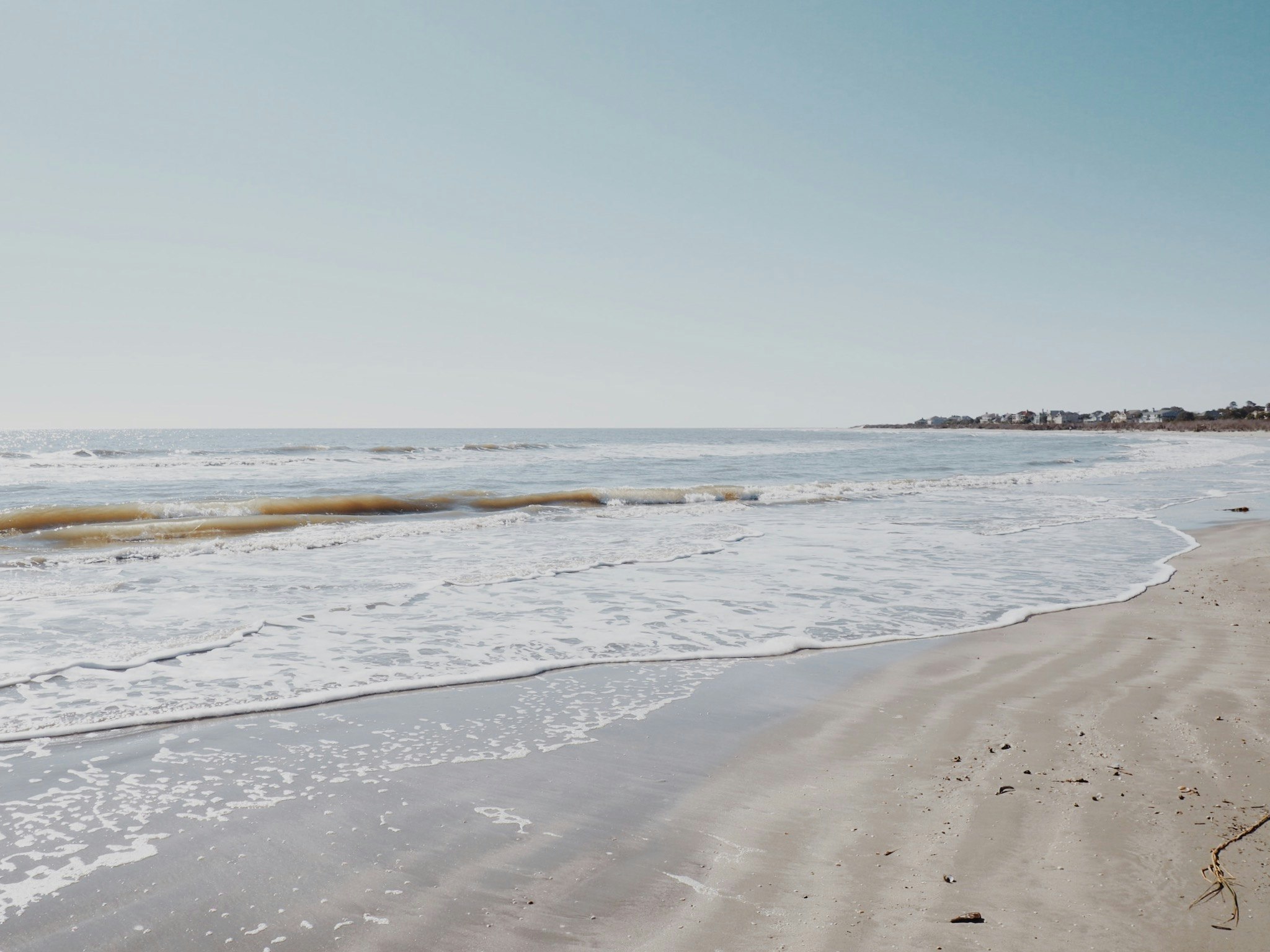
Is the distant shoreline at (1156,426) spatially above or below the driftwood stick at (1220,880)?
above

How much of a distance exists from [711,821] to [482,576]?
6.95 metres

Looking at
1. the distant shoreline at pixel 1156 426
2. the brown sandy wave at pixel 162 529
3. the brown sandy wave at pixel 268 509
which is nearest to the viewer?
the brown sandy wave at pixel 162 529

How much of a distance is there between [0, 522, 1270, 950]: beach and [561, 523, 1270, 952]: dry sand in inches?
0.5

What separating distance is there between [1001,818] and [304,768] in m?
3.33

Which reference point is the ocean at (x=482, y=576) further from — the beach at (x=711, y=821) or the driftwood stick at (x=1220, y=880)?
the driftwood stick at (x=1220, y=880)

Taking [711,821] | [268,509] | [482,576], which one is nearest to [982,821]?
[711,821]

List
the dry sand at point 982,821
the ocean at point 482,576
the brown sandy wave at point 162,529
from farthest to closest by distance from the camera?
the brown sandy wave at point 162,529 < the ocean at point 482,576 < the dry sand at point 982,821

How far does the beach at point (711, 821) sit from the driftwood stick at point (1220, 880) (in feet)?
0.10

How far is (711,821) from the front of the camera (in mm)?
3365

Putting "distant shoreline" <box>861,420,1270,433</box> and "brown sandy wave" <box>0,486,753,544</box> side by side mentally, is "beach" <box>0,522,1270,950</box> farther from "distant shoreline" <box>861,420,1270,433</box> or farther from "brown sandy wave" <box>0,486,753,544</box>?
"distant shoreline" <box>861,420,1270,433</box>

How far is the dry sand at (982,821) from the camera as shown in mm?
2525

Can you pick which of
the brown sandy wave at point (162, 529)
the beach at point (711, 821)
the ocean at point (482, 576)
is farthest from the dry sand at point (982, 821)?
the brown sandy wave at point (162, 529)

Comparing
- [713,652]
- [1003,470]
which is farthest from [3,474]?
[1003,470]

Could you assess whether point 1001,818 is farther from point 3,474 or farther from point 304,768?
point 3,474
